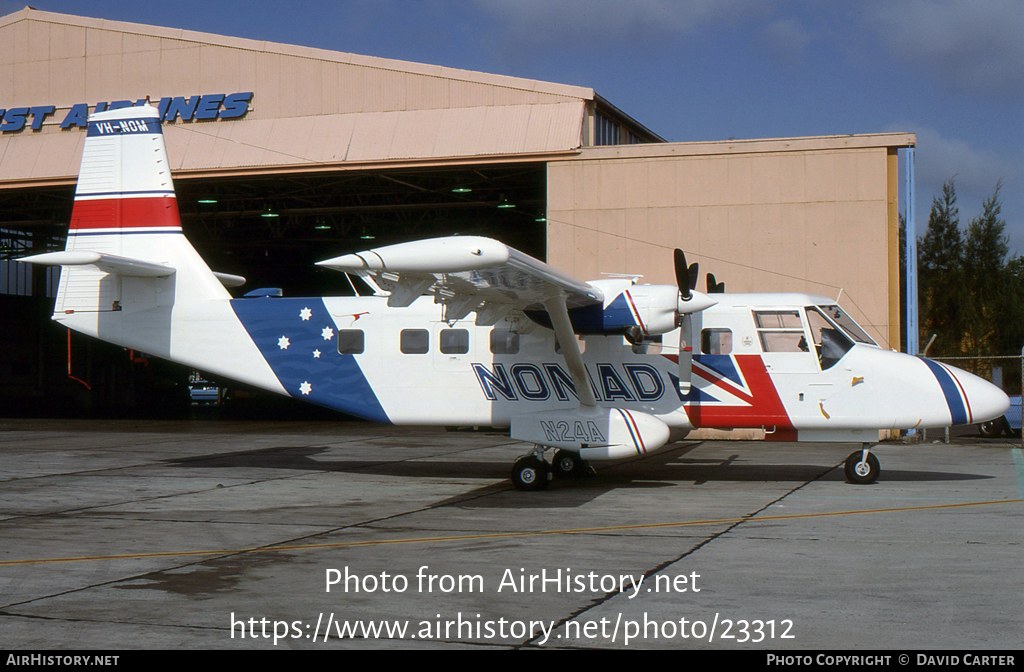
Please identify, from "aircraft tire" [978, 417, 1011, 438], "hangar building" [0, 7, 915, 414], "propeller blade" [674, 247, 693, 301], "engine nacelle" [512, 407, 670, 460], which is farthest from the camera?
"aircraft tire" [978, 417, 1011, 438]

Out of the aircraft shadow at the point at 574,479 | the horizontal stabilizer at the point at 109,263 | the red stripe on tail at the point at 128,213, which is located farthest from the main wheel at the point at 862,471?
the red stripe on tail at the point at 128,213

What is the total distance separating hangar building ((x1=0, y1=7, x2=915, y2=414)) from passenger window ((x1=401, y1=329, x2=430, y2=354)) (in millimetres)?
9959

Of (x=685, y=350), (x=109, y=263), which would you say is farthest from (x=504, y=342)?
(x=109, y=263)

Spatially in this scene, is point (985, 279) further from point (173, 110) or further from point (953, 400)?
point (173, 110)

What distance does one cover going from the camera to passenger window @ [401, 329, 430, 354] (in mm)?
14328

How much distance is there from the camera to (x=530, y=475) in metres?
13.3

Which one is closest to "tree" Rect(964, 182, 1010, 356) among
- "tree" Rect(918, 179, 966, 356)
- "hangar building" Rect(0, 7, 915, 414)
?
"tree" Rect(918, 179, 966, 356)

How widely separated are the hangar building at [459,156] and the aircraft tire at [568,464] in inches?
374

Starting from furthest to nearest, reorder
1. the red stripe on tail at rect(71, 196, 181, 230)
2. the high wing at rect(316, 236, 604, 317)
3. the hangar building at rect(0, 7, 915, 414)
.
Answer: the hangar building at rect(0, 7, 915, 414)
the red stripe on tail at rect(71, 196, 181, 230)
the high wing at rect(316, 236, 604, 317)

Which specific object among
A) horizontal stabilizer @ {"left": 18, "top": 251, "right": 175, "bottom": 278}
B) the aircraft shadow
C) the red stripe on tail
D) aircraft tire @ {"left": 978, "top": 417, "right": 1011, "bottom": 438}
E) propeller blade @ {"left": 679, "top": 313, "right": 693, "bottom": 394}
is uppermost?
the red stripe on tail

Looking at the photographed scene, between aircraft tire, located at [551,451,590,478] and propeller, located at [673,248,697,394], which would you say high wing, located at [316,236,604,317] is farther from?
aircraft tire, located at [551,451,590,478]

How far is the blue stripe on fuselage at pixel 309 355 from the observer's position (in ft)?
47.6

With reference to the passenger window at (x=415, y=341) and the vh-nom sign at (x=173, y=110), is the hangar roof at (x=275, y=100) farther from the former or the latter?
the passenger window at (x=415, y=341)

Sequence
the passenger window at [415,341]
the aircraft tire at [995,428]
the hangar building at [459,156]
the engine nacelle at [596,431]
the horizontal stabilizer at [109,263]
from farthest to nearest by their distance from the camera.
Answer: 1. the aircraft tire at [995,428]
2. the hangar building at [459,156]
3. the passenger window at [415,341]
4. the horizontal stabilizer at [109,263]
5. the engine nacelle at [596,431]
